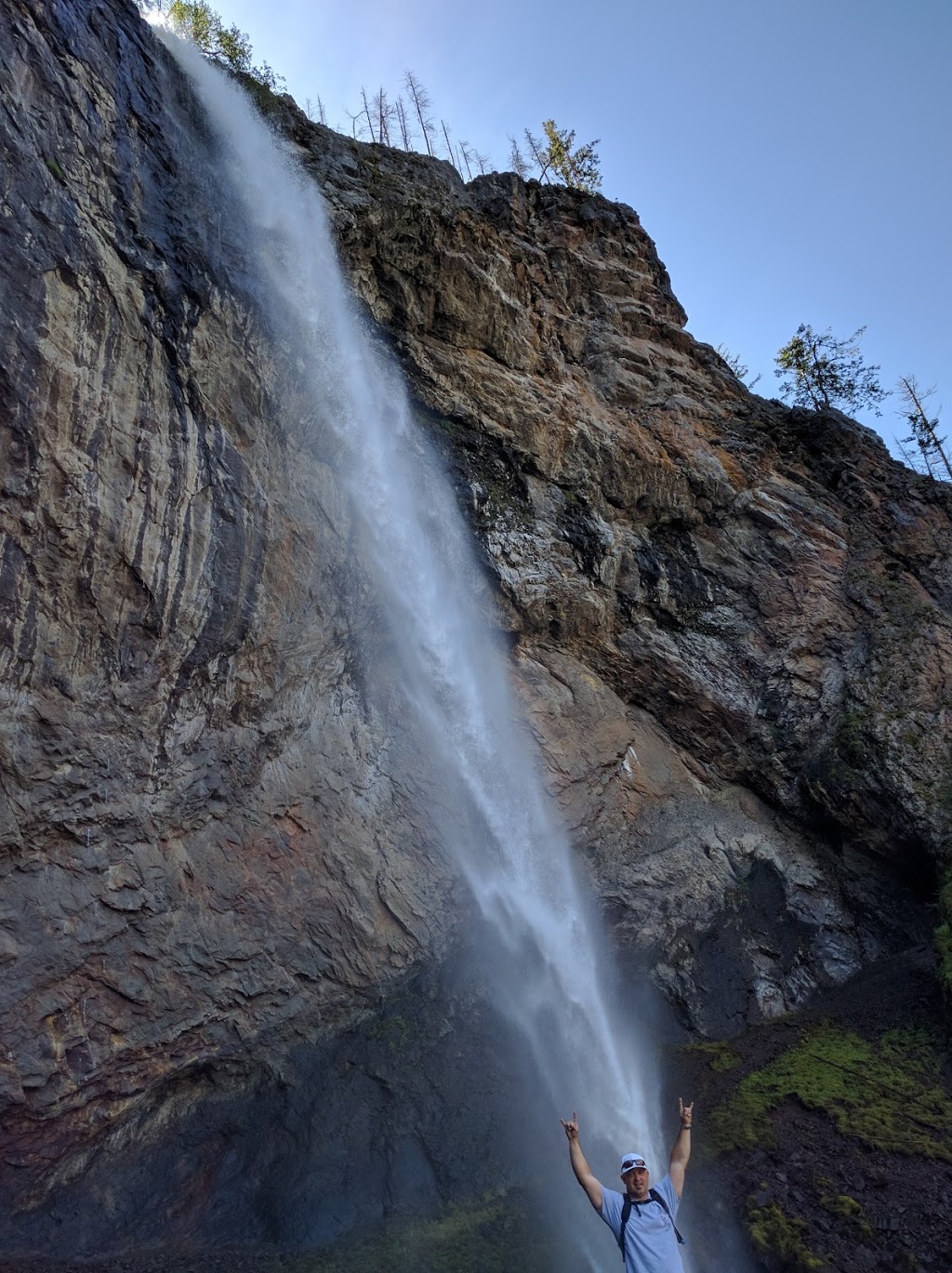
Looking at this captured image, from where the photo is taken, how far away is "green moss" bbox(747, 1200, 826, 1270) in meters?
7.38

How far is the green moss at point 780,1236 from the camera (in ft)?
24.2

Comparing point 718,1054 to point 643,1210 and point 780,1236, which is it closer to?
point 780,1236

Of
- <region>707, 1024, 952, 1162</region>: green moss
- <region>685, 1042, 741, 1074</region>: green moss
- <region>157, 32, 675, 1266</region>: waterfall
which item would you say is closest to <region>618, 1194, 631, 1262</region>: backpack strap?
<region>157, 32, 675, 1266</region>: waterfall

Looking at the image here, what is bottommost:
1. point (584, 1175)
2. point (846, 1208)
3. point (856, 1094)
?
point (856, 1094)

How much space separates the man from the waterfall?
652cm

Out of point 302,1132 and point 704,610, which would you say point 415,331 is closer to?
point 704,610

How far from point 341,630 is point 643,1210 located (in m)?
8.32

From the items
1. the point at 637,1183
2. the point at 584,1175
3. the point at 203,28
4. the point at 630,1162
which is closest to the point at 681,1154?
the point at 630,1162

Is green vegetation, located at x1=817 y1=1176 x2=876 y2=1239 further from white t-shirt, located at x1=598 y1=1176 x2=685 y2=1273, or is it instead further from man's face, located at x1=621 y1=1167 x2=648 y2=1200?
man's face, located at x1=621 y1=1167 x2=648 y2=1200

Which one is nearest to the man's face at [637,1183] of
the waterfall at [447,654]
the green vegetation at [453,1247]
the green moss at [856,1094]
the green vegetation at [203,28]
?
the green vegetation at [453,1247]

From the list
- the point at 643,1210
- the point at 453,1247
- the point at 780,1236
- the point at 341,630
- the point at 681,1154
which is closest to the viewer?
the point at 643,1210

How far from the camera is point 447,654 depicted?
12547 mm

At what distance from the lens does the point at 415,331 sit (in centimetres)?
1421

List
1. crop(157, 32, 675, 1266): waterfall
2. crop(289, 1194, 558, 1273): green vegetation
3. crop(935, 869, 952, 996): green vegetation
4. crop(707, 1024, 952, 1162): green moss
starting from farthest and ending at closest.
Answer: crop(935, 869, 952, 996): green vegetation → crop(157, 32, 675, 1266): waterfall → crop(707, 1024, 952, 1162): green moss → crop(289, 1194, 558, 1273): green vegetation
